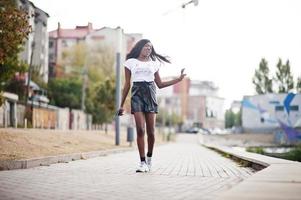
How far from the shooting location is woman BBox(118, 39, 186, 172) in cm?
659

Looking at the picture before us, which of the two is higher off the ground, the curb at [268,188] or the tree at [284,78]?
the tree at [284,78]

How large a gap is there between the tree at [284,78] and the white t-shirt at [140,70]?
5617 cm

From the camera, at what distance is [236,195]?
3.76 metres

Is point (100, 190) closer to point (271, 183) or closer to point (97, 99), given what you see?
point (271, 183)

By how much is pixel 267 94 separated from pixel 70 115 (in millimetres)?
38499

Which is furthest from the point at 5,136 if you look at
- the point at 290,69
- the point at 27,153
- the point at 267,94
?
the point at 267,94

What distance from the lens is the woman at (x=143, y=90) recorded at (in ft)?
21.6

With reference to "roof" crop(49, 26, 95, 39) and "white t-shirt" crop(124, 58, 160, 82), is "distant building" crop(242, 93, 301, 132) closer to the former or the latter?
"roof" crop(49, 26, 95, 39)

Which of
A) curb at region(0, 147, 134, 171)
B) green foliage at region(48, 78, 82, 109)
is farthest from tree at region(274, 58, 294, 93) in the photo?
curb at region(0, 147, 134, 171)

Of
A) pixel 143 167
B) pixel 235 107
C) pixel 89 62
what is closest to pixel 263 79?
pixel 89 62

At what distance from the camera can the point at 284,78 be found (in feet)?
210

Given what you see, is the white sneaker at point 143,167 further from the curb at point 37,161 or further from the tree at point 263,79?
the tree at point 263,79

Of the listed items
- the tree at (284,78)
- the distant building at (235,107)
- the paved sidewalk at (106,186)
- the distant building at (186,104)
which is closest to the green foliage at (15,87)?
the paved sidewalk at (106,186)

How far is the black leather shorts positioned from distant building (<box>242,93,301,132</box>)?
58.1 metres
